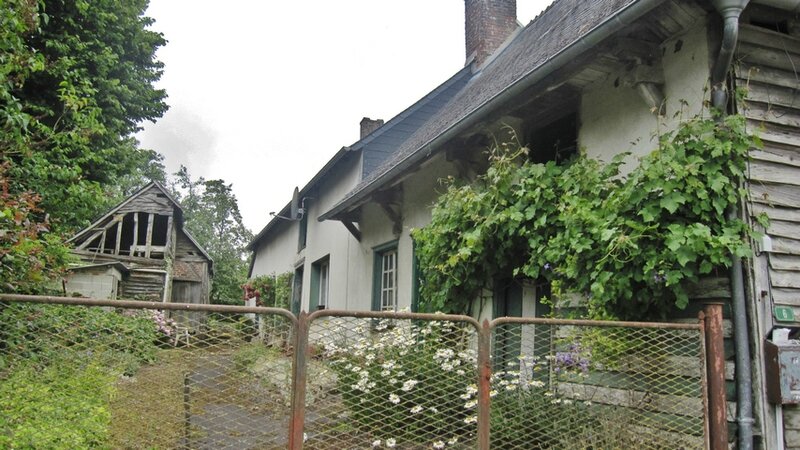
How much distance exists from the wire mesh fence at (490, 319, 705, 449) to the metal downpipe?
229 millimetres

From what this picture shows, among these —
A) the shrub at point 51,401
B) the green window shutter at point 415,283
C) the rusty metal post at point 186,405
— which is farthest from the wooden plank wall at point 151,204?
the rusty metal post at point 186,405

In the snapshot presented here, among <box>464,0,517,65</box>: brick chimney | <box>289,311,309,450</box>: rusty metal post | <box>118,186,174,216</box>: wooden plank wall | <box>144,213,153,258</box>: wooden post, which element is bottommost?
<box>289,311,309,450</box>: rusty metal post

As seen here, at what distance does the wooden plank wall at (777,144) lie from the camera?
Result: 3.66m

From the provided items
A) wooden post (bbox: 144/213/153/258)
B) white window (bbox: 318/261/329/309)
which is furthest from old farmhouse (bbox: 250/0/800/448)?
wooden post (bbox: 144/213/153/258)

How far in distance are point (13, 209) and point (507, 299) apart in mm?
4731

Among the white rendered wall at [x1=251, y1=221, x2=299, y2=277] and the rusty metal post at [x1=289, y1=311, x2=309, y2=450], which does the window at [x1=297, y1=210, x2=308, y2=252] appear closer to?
the white rendered wall at [x1=251, y1=221, x2=299, y2=277]

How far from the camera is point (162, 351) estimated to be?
284 centimetres

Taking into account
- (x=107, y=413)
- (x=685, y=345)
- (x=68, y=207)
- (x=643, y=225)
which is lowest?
(x=107, y=413)

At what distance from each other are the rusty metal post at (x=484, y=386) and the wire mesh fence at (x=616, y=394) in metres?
0.61

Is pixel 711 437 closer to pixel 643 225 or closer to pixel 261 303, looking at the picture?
pixel 643 225

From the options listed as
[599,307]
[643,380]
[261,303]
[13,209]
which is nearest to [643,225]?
[599,307]

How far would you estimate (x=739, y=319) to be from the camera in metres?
3.45

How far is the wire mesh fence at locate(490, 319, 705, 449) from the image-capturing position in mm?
3508

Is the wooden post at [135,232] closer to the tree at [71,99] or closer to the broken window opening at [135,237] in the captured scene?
the broken window opening at [135,237]
